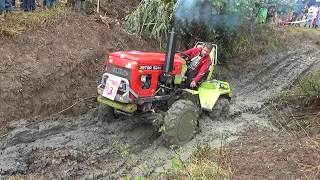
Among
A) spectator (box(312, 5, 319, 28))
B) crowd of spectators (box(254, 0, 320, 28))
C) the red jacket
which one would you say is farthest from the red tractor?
spectator (box(312, 5, 319, 28))

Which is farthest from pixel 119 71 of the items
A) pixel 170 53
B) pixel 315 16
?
pixel 315 16

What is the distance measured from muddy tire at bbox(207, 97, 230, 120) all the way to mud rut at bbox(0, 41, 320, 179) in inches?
4.1

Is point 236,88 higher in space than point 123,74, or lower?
lower

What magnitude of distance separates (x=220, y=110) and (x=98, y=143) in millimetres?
2823

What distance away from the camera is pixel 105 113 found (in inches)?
272

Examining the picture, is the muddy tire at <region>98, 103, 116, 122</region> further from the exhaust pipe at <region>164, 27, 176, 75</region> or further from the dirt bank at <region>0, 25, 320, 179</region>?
the exhaust pipe at <region>164, 27, 176, 75</region>

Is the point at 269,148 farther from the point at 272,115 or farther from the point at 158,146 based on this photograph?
the point at 272,115

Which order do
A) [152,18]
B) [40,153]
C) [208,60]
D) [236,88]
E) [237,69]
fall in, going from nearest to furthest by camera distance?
[40,153], [208,60], [152,18], [236,88], [237,69]

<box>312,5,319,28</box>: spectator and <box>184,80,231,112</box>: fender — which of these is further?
<box>312,5,319,28</box>: spectator

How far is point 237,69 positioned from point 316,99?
14.5 feet

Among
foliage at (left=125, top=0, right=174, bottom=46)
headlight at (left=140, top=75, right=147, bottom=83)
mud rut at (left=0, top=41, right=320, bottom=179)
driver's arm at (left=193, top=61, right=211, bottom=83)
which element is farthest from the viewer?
foliage at (left=125, top=0, right=174, bottom=46)

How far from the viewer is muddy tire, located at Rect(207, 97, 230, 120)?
304 inches

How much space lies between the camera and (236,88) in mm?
10727

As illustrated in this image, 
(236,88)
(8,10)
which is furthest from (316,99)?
(8,10)
